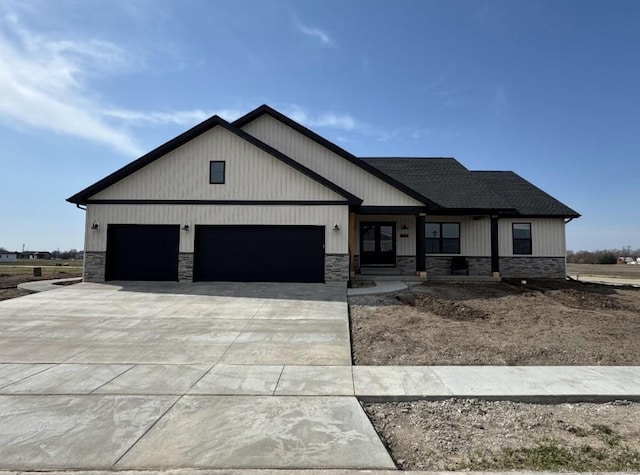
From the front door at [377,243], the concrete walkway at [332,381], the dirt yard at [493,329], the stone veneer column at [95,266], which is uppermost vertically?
the front door at [377,243]

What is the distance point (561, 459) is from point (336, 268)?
10805 millimetres

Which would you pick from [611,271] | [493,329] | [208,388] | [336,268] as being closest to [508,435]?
[208,388]

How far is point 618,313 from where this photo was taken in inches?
389

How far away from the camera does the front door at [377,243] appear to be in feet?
59.2

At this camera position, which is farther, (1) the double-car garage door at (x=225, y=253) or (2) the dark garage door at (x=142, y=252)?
(2) the dark garage door at (x=142, y=252)

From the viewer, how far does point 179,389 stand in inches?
204

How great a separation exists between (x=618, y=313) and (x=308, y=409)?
31.1ft

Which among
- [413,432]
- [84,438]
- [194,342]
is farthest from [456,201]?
[84,438]

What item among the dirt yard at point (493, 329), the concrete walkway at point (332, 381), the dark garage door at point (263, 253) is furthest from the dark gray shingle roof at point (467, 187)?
the concrete walkway at point (332, 381)

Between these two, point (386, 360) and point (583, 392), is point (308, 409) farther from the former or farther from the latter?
point (583, 392)

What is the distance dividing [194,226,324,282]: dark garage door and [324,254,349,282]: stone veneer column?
23 cm

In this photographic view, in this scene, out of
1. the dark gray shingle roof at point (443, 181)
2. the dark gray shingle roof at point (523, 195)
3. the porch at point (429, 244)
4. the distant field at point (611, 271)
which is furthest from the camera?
the distant field at point (611, 271)

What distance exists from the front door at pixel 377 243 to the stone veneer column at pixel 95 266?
35.5 feet

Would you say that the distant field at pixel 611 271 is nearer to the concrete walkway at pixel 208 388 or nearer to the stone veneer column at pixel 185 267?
the concrete walkway at pixel 208 388
